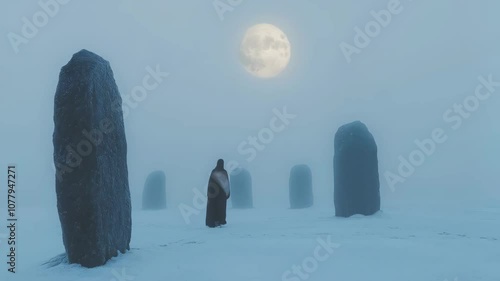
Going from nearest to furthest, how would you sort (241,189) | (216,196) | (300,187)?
(216,196)
(300,187)
(241,189)

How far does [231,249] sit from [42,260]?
368 centimetres

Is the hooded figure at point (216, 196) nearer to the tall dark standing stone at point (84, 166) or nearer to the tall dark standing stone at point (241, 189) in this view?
the tall dark standing stone at point (84, 166)

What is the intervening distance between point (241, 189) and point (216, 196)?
46.2ft

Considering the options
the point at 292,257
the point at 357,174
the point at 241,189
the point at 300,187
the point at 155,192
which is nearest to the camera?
the point at 292,257

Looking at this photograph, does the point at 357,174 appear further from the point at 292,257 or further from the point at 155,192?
the point at 155,192

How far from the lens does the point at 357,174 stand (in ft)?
52.9

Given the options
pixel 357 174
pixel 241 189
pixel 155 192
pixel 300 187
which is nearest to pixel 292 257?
pixel 357 174

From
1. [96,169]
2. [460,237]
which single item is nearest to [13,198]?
[96,169]

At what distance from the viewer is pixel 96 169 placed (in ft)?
24.8

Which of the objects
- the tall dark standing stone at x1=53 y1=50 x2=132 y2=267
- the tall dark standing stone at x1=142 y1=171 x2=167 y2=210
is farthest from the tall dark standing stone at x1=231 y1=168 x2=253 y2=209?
the tall dark standing stone at x1=53 y1=50 x2=132 y2=267

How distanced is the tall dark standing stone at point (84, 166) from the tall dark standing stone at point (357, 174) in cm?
1003

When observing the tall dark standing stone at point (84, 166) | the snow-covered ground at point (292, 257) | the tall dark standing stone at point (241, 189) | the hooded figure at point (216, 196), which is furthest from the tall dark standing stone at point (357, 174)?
the tall dark standing stone at point (241, 189)

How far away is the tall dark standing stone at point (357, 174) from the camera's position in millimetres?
16094

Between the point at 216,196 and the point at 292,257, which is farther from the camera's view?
the point at 216,196
